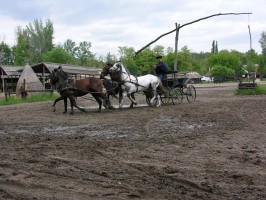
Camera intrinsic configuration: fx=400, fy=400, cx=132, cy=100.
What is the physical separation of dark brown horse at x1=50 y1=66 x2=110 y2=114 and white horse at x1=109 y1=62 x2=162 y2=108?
95 centimetres

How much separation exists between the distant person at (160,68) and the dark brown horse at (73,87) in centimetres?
344

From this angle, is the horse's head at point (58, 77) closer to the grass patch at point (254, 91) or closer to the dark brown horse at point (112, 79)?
the dark brown horse at point (112, 79)

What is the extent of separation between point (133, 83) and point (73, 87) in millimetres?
2870

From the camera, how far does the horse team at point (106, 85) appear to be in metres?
15.9

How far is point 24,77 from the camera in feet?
98.1

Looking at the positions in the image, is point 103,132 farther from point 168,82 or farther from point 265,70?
point 265,70

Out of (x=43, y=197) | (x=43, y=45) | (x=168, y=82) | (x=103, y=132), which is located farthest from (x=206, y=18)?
(x=43, y=45)

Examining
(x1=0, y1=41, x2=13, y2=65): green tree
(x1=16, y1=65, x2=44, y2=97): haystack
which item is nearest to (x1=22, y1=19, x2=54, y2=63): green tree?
(x1=0, y1=41, x2=13, y2=65): green tree

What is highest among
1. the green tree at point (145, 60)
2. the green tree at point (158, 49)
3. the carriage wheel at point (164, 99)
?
the green tree at point (158, 49)

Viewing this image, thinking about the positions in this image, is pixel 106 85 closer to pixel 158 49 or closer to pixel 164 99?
pixel 164 99

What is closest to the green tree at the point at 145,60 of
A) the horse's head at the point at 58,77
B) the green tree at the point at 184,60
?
the green tree at the point at 184,60

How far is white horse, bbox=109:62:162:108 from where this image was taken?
681 inches

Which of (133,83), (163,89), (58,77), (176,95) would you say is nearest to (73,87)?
(58,77)

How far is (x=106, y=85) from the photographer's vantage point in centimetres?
1775
